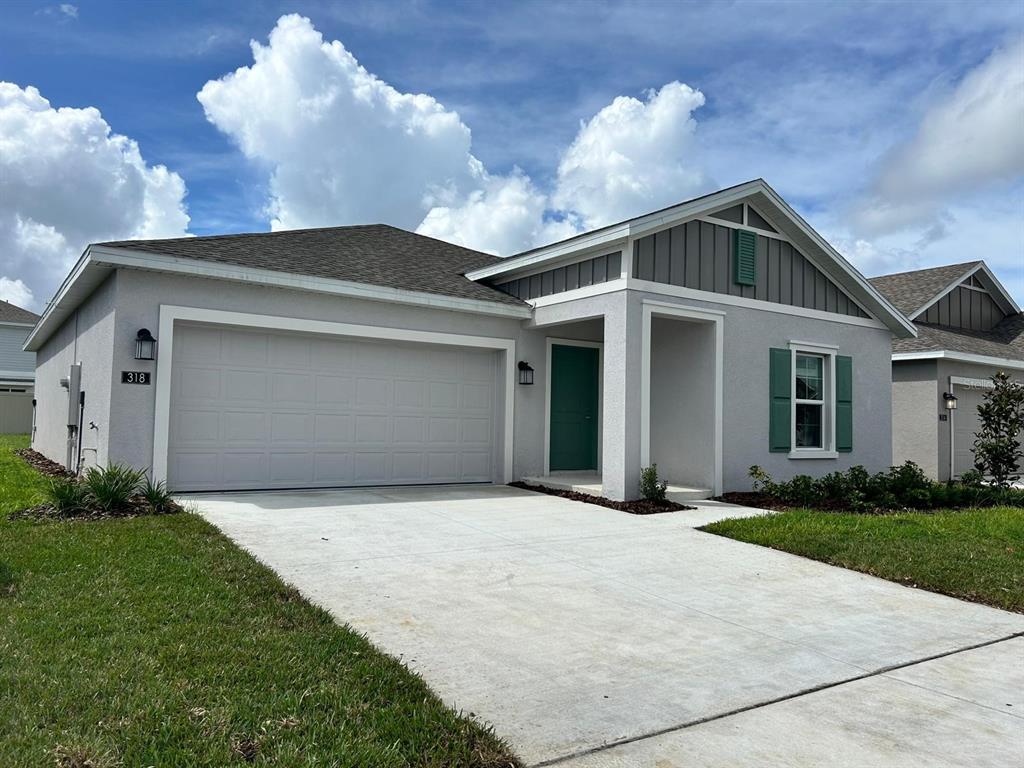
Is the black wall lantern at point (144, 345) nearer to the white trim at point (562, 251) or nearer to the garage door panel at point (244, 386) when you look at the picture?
the garage door panel at point (244, 386)

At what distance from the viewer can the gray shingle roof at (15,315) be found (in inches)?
1207

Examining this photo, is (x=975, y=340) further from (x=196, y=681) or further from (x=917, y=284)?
(x=196, y=681)

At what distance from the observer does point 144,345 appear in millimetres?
8773

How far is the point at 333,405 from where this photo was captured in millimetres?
10453

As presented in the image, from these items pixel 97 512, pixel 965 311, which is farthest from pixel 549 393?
pixel 965 311

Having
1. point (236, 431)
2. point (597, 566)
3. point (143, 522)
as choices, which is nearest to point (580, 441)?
point (236, 431)

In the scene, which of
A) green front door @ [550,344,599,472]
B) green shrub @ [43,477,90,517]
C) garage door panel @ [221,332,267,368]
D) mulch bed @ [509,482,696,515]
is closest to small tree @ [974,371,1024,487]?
mulch bed @ [509,482,696,515]

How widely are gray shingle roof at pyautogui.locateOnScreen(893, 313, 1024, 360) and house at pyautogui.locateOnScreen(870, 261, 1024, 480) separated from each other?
0.02 metres

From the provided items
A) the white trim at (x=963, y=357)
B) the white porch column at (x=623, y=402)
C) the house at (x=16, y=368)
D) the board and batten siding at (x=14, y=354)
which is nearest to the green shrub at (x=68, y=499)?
the white porch column at (x=623, y=402)

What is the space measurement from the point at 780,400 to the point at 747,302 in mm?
1688

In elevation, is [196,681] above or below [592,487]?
below

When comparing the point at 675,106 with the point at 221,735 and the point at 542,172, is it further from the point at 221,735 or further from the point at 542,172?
the point at 221,735

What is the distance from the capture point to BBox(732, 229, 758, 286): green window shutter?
11234 millimetres

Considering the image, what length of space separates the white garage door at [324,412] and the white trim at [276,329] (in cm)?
27
